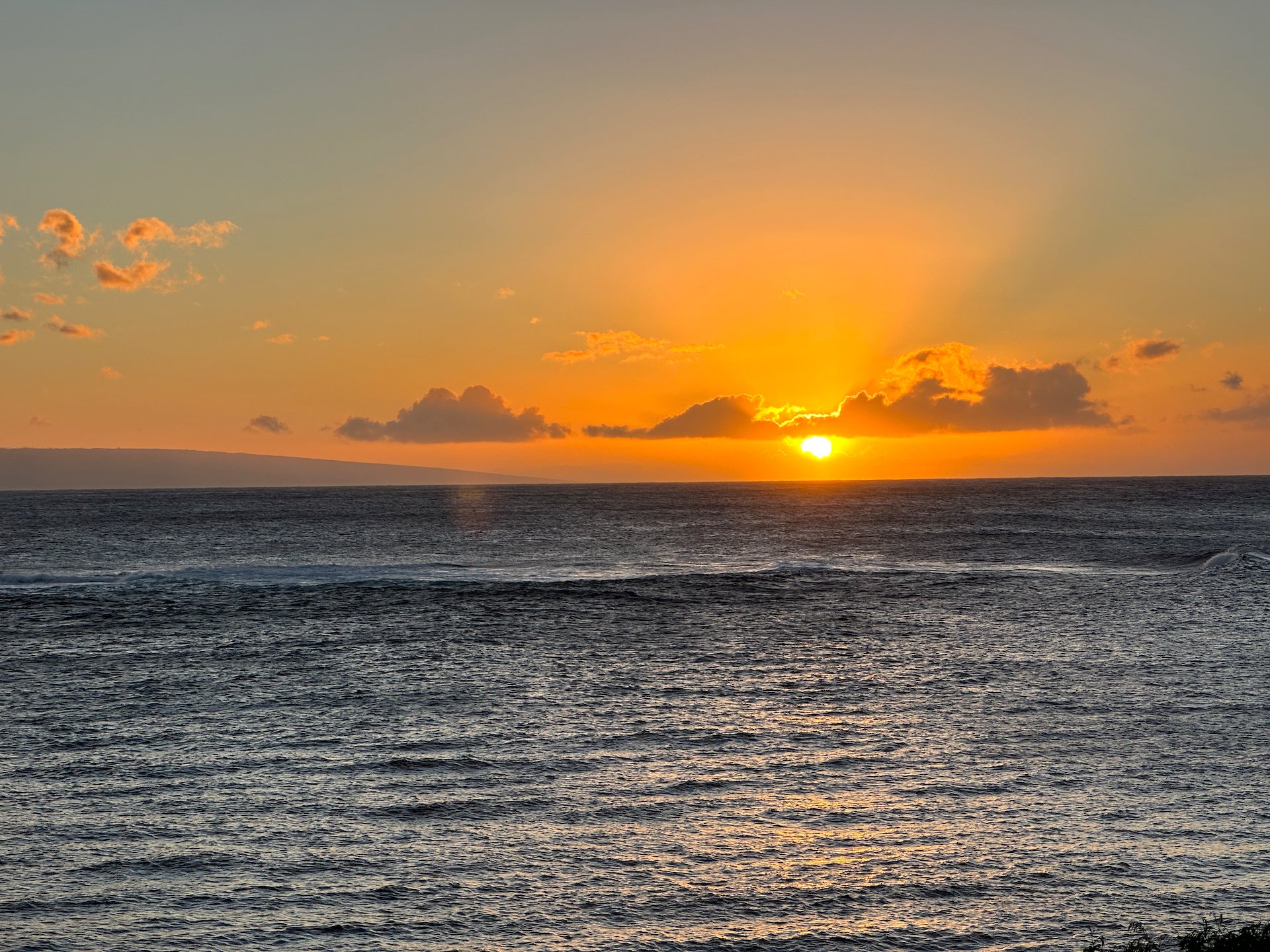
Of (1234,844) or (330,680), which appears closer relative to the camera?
(1234,844)

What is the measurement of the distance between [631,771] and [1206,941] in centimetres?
1152

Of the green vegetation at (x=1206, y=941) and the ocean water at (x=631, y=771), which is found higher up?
the green vegetation at (x=1206, y=941)

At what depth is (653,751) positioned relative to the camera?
944 inches

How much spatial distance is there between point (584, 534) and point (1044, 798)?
97.4 meters

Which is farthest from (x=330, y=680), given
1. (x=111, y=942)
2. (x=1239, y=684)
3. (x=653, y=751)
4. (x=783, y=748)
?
(x=1239, y=684)

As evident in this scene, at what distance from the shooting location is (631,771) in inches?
879

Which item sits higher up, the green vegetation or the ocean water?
the green vegetation

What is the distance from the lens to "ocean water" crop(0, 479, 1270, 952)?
15.2 meters

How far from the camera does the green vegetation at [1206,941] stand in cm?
1266

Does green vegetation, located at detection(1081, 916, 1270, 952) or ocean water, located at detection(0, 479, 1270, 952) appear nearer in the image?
green vegetation, located at detection(1081, 916, 1270, 952)

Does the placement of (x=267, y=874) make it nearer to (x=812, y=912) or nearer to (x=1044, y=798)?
(x=812, y=912)

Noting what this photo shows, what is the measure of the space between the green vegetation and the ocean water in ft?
1.44

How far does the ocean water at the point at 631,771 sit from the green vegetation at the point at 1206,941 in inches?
17.3

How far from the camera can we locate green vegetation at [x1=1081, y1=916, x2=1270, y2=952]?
41.5ft
